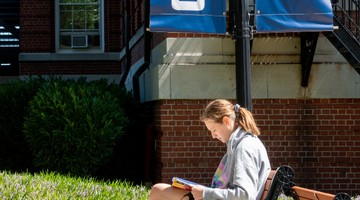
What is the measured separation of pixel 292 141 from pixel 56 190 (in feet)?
11.8

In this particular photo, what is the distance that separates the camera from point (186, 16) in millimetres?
5168

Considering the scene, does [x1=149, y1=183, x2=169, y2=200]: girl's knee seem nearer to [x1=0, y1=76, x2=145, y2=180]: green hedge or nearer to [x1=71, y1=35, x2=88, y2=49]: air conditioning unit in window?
[x1=0, y1=76, x2=145, y2=180]: green hedge

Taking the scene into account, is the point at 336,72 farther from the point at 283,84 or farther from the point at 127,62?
the point at 127,62

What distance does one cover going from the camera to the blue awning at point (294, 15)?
504 cm

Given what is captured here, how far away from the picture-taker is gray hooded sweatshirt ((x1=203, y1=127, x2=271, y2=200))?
260 centimetres

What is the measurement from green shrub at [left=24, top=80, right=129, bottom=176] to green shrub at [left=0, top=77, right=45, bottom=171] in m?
1.10

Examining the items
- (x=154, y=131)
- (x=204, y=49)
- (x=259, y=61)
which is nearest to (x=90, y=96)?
(x=154, y=131)

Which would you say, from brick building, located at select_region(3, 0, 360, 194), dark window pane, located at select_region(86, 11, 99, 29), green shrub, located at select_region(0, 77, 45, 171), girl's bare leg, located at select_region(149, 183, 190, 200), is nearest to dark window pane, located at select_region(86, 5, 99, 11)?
dark window pane, located at select_region(86, 11, 99, 29)

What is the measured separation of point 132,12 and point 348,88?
6154 millimetres

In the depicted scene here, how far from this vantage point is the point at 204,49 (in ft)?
19.9

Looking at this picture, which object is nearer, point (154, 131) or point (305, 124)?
point (305, 124)

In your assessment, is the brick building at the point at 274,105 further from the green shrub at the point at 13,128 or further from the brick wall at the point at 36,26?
the brick wall at the point at 36,26

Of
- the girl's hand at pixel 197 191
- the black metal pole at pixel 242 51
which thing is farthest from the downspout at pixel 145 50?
the girl's hand at pixel 197 191

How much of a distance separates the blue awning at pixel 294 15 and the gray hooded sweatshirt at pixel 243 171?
2626mm
